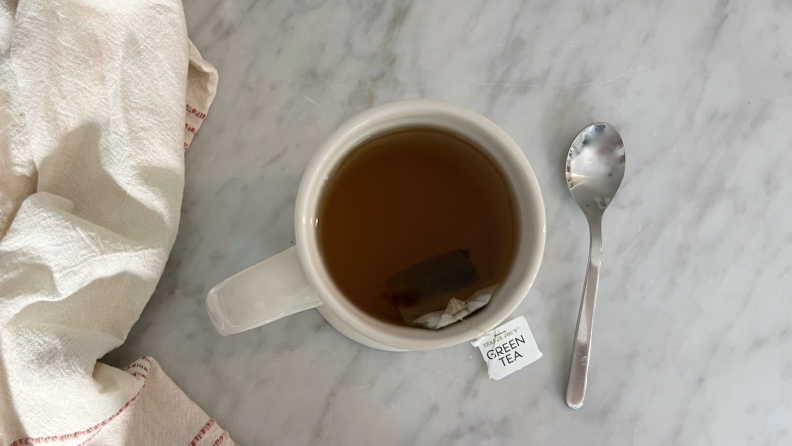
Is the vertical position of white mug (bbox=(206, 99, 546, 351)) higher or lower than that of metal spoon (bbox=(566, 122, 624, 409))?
higher

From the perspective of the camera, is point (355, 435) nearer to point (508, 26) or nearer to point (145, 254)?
point (145, 254)

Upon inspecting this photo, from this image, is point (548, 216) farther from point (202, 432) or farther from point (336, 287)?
point (202, 432)

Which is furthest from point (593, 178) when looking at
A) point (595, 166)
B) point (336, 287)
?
point (336, 287)

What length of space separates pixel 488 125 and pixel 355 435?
0.49 meters

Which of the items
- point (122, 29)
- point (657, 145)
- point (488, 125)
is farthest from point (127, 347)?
point (657, 145)

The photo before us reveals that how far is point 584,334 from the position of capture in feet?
2.29

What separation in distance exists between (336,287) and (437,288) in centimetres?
14

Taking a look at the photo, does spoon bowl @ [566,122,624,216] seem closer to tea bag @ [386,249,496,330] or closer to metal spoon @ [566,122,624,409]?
metal spoon @ [566,122,624,409]

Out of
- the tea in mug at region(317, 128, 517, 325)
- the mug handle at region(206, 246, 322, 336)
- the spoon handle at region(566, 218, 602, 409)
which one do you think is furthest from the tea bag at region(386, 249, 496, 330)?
the spoon handle at region(566, 218, 602, 409)

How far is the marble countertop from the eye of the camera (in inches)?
27.3

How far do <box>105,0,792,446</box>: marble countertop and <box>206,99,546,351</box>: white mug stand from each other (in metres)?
0.19

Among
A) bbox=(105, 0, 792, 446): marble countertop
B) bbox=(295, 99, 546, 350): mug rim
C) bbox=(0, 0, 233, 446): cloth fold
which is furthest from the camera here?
bbox=(105, 0, 792, 446): marble countertop

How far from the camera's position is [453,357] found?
27.7 inches

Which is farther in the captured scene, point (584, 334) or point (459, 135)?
point (584, 334)
